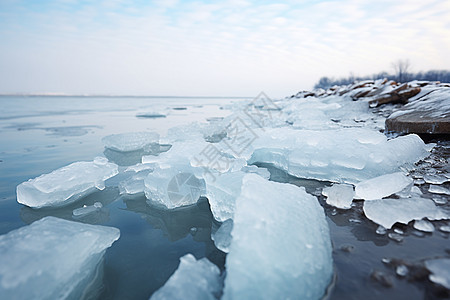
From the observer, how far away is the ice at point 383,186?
4.88ft

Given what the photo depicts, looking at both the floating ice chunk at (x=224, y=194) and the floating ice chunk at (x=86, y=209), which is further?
the floating ice chunk at (x=86, y=209)

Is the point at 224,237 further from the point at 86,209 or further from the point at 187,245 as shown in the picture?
the point at 86,209

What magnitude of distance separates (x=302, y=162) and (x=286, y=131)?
61cm

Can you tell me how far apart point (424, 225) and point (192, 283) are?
127cm

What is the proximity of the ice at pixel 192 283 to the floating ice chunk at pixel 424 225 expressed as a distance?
3.66 ft

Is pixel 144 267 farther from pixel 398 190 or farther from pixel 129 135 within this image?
pixel 129 135

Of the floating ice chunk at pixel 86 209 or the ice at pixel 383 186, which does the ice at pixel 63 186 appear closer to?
the floating ice chunk at pixel 86 209

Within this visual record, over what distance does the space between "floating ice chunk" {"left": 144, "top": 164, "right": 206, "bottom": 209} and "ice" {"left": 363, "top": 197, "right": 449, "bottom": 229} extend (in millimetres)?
1271

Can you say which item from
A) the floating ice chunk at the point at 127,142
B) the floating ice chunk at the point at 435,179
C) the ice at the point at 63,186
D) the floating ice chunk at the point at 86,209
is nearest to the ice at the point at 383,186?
the floating ice chunk at the point at 435,179

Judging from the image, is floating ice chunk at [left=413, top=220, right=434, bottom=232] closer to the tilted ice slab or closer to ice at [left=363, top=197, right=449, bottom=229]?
ice at [left=363, top=197, right=449, bottom=229]

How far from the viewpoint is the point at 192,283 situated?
0.88m

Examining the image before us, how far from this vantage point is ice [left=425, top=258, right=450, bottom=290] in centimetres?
83

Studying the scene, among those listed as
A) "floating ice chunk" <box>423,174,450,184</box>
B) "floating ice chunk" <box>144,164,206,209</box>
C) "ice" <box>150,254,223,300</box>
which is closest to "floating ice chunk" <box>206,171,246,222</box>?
"floating ice chunk" <box>144,164,206,209</box>

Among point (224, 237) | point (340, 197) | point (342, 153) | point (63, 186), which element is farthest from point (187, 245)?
point (342, 153)
